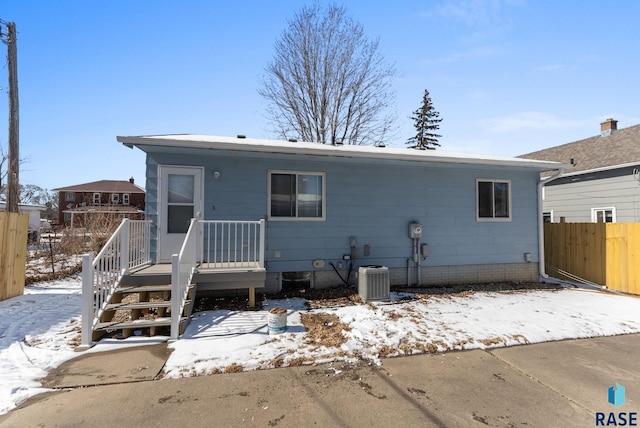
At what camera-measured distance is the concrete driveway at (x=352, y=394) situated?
252cm

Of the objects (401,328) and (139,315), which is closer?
(401,328)

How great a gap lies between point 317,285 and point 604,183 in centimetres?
1084

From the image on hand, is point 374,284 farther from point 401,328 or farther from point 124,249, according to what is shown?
point 124,249

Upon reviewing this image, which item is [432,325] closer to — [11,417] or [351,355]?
[351,355]

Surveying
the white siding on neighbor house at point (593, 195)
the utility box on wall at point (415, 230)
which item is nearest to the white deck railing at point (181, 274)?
the utility box on wall at point (415, 230)

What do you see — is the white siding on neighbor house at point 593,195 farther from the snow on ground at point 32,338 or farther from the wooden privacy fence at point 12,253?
the wooden privacy fence at point 12,253

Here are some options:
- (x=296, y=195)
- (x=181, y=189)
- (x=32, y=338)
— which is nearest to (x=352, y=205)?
(x=296, y=195)

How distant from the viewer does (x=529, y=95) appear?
8.54 metres

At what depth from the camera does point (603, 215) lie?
10.5 metres

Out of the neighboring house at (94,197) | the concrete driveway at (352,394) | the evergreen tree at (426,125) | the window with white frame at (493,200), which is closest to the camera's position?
the concrete driveway at (352,394)

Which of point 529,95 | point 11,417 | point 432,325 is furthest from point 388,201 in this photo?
point 11,417

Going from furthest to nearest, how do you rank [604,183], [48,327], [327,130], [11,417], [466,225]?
[327,130] < [604,183] < [466,225] < [48,327] < [11,417]

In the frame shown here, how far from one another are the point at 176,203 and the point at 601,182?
13.4 meters

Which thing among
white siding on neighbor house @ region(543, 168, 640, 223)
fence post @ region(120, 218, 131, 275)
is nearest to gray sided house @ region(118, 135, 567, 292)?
fence post @ region(120, 218, 131, 275)
